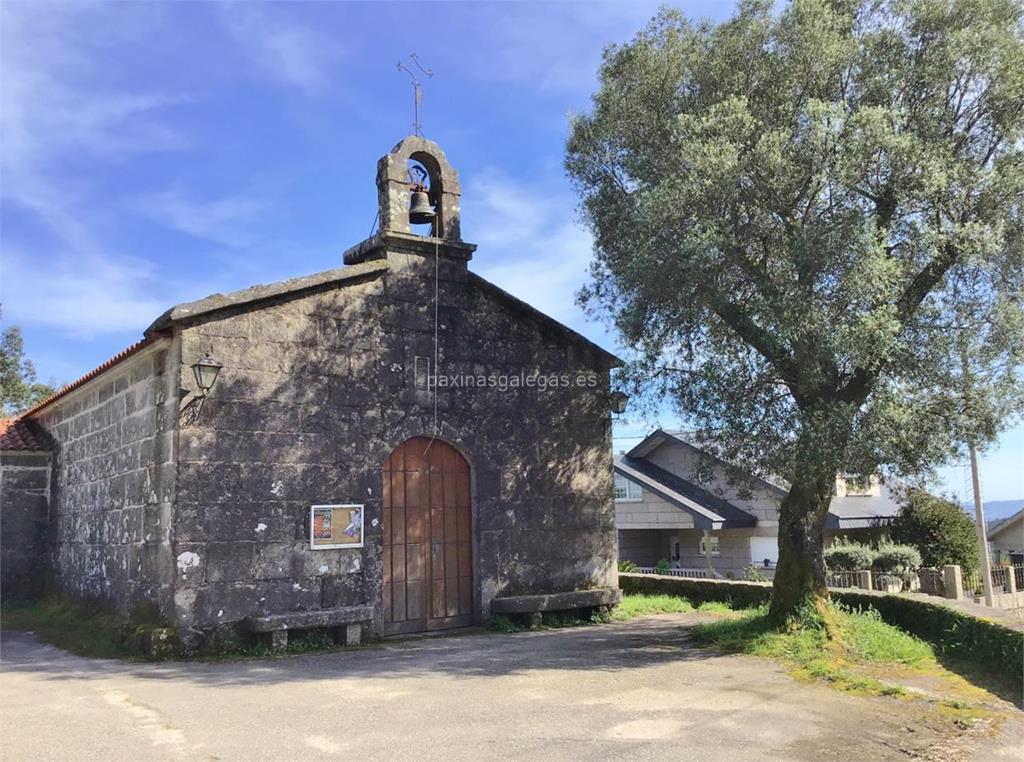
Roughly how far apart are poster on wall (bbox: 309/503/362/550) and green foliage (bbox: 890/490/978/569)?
14.8 m

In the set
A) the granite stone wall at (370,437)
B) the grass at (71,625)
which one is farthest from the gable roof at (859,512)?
the grass at (71,625)

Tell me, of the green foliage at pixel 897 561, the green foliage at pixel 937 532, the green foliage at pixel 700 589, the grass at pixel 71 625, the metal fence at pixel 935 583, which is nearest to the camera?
the grass at pixel 71 625

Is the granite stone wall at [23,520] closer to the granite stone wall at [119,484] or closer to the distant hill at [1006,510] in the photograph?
the granite stone wall at [119,484]

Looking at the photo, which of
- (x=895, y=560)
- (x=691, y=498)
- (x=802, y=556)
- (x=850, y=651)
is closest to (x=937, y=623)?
(x=850, y=651)

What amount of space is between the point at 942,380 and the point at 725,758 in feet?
17.8

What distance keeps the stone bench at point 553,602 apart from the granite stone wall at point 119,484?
4365 millimetres

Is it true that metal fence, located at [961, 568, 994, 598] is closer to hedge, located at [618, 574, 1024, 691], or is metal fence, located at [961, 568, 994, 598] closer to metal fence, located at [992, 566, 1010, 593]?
metal fence, located at [992, 566, 1010, 593]

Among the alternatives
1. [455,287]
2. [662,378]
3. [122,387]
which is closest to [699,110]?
[662,378]

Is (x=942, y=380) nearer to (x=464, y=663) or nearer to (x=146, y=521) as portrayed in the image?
(x=464, y=663)

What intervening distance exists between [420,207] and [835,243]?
5.58 m

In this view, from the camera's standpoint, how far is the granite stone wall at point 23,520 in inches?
527

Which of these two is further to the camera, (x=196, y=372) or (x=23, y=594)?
(x=23, y=594)

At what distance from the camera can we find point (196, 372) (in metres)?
9.05

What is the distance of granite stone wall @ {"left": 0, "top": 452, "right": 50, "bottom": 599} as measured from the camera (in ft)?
44.0
